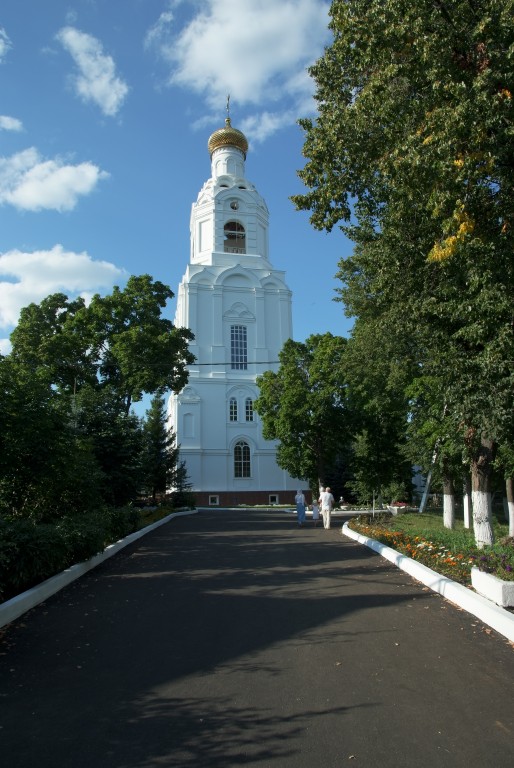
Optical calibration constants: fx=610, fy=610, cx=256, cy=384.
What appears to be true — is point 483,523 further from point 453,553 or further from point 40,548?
point 40,548

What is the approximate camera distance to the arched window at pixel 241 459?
46.5 metres

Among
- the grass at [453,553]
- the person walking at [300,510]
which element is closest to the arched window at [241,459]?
the person walking at [300,510]

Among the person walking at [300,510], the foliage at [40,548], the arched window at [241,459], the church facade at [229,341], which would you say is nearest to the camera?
the foliage at [40,548]

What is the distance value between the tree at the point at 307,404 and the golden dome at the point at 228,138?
29.5 m

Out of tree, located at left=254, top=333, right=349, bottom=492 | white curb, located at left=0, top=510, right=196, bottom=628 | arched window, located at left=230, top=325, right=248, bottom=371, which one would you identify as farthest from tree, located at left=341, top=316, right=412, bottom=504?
arched window, located at left=230, top=325, right=248, bottom=371

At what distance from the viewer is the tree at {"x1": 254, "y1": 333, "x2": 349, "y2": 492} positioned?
104 ft

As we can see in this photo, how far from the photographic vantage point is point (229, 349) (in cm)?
4853

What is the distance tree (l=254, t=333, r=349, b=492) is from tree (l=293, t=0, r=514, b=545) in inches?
727

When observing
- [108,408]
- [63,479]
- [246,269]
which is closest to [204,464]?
[246,269]

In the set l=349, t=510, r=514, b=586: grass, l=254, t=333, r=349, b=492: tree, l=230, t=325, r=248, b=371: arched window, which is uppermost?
l=230, t=325, r=248, b=371: arched window

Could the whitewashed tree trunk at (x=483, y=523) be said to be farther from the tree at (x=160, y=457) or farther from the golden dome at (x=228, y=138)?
the golden dome at (x=228, y=138)

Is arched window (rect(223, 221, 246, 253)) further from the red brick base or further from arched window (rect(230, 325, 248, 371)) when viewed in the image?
the red brick base

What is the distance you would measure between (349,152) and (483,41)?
2.59m

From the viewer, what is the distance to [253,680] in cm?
514
